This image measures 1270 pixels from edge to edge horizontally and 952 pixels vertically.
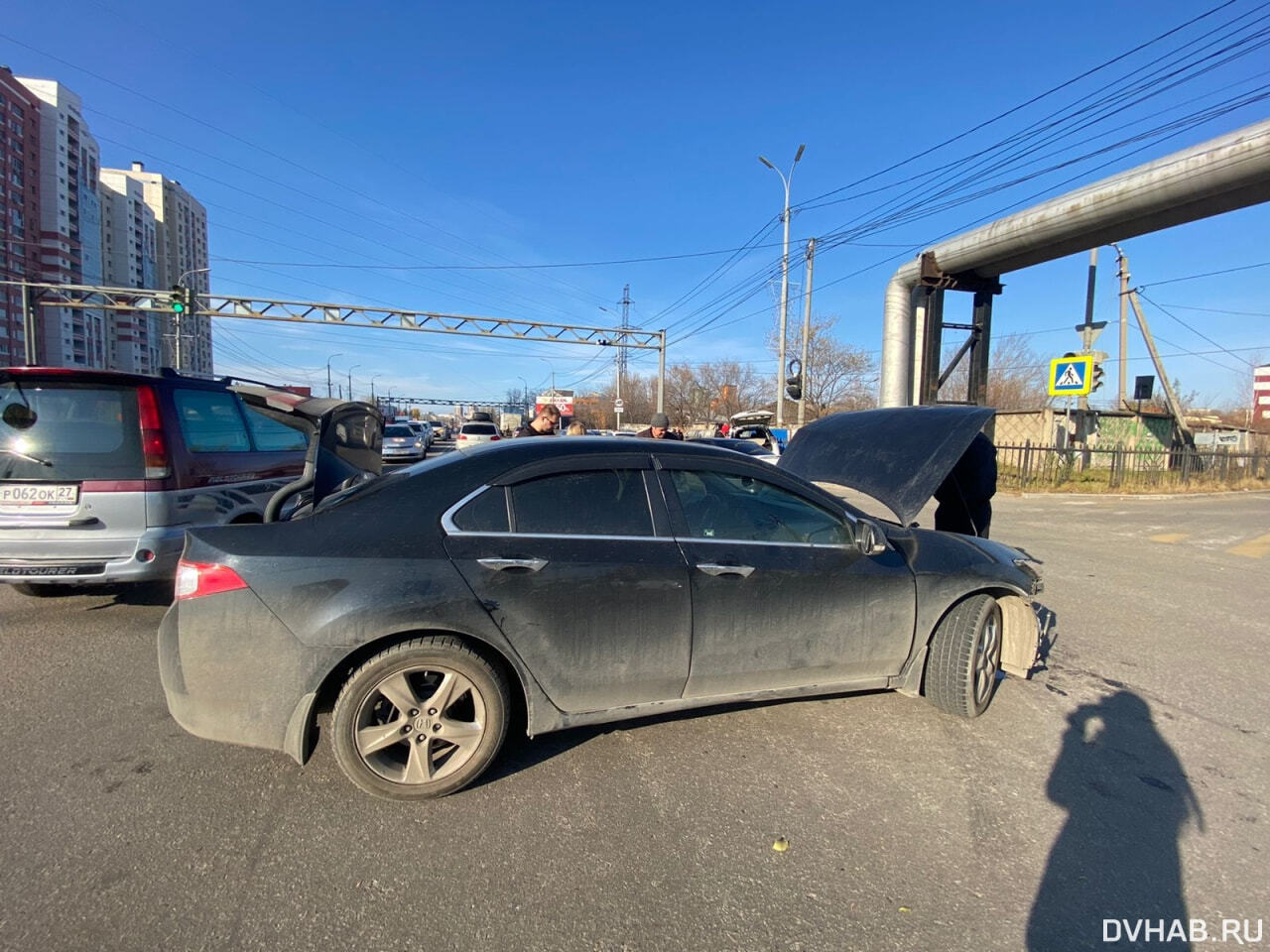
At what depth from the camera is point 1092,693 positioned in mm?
3883

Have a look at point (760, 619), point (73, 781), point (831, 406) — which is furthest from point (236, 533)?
point (831, 406)

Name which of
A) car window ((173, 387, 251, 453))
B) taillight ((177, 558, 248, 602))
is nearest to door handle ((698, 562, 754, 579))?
taillight ((177, 558, 248, 602))

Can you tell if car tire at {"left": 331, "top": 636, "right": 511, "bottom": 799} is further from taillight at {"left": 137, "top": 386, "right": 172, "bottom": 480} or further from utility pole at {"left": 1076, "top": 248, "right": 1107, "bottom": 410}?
utility pole at {"left": 1076, "top": 248, "right": 1107, "bottom": 410}

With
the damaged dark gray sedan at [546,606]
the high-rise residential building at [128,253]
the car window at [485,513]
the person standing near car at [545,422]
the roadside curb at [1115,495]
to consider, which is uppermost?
the high-rise residential building at [128,253]

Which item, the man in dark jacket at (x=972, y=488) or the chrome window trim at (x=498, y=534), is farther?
the man in dark jacket at (x=972, y=488)

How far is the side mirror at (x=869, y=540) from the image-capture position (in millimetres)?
3172

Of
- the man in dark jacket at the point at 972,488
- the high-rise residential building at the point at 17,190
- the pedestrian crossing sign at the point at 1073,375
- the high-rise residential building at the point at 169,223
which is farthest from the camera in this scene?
the high-rise residential building at the point at 169,223

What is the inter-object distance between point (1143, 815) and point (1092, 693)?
4.63ft

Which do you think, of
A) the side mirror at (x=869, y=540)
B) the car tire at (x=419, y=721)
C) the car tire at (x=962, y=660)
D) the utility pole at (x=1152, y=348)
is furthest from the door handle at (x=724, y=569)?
the utility pole at (x=1152, y=348)

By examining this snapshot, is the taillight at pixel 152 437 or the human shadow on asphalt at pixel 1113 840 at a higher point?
the taillight at pixel 152 437

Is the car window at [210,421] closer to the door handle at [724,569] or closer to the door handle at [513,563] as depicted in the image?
the door handle at [513,563]

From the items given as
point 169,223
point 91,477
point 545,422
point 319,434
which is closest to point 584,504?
point 319,434

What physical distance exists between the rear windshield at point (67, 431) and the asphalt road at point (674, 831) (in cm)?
129

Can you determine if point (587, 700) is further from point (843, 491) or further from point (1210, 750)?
point (1210, 750)
